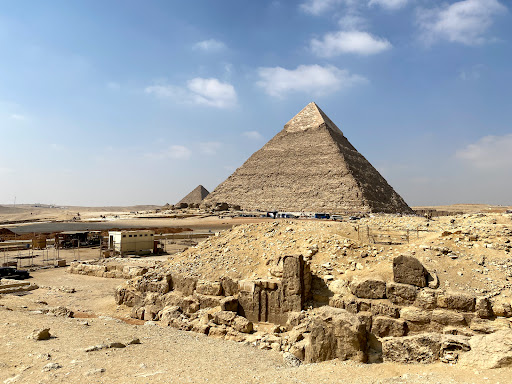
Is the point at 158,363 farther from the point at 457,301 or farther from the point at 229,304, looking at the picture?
the point at 457,301

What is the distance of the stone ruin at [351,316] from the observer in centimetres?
487

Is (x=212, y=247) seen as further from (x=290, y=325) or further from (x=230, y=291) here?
(x=290, y=325)

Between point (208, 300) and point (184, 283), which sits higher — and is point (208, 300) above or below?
below

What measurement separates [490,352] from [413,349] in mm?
953

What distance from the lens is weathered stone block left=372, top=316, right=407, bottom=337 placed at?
5949 mm

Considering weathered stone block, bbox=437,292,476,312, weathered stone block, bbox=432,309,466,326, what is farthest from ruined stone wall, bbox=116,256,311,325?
weathered stone block, bbox=437,292,476,312

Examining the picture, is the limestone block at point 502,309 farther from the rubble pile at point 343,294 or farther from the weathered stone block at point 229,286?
the weathered stone block at point 229,286

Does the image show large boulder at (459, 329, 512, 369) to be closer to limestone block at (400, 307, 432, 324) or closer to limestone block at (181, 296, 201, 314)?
limestone block at (400, 307, 432, 324)

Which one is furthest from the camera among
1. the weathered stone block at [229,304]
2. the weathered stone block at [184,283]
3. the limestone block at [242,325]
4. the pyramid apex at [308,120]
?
the pyramid apex at [308,120]

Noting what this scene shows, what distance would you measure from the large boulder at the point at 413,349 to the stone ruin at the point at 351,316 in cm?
1

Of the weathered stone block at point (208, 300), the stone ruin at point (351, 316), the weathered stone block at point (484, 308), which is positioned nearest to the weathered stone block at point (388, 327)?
the stone ruin at point (351, 316)

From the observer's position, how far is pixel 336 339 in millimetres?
5172

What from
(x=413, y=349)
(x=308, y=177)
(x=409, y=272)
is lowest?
(x=413, y=349)

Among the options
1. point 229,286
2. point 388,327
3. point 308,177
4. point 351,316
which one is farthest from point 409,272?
point 308,177
